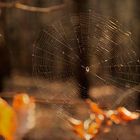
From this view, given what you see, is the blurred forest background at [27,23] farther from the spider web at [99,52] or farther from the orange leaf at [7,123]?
the orange leaf at [7,123]

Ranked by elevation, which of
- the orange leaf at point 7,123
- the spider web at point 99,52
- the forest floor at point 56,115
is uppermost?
the spider web at point 99,52

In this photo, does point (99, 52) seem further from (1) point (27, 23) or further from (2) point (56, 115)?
(1) point (27, 23)

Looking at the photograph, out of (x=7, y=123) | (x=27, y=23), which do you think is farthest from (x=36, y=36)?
(x=7, y=123)

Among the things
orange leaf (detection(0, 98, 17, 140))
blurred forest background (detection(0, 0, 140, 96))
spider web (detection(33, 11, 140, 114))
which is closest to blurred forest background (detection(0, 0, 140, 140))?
blurred forest background (detection(0, 0, 140, 96))

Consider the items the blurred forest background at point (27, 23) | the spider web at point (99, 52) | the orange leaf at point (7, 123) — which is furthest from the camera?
the blurred forest background at point (27, 23)

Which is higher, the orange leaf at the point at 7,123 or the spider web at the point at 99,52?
the spider web at the point at 99,52

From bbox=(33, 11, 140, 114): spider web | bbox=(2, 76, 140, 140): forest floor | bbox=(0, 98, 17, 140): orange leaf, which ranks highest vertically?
bbox=(33, 11, 140, 114): spider web

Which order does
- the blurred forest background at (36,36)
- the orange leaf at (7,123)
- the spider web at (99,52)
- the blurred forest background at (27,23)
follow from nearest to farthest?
the orange leaf at (7,123)
the spider web at (99,52)
the blurred forest background at (36,36)
the blurred forest background at (27,23)

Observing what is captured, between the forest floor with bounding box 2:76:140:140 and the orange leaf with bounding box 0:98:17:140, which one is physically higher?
the orange leaf with bounding box 0:98:17:140

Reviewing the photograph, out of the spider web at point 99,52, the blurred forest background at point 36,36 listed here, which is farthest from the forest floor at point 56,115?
the spider web at point 99,52

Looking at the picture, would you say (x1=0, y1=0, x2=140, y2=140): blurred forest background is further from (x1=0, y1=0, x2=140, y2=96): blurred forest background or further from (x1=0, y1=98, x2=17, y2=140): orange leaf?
(x1=0, y1=98, x2=17, y2=140): orange leaf

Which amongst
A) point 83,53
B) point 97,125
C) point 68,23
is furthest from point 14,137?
point 68,23

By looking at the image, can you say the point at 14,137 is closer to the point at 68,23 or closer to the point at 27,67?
the point at 68,23
